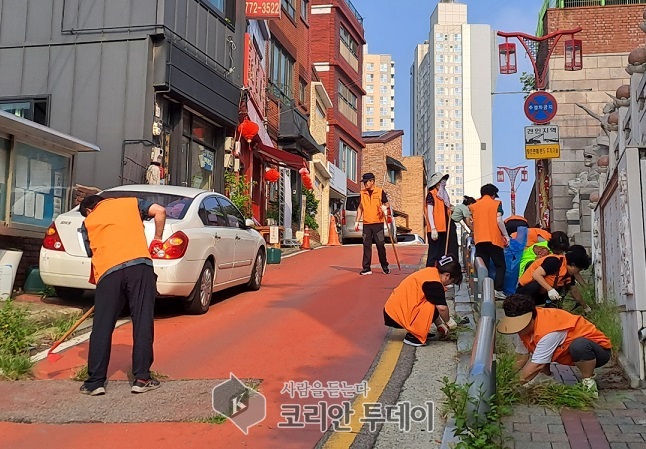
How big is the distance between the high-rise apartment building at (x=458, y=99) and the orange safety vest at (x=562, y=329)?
379 feet

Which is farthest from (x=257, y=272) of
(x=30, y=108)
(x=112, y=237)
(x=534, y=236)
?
(x=30, y=108)

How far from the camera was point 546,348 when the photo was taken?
5160 millimetres

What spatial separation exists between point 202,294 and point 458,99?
389 feet

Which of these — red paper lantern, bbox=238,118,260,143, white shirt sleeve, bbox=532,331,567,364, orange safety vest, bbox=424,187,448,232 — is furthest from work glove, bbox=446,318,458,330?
red paper lantern, bbox=238,118,260,143

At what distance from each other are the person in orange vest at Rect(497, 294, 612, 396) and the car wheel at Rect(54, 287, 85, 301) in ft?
18.1

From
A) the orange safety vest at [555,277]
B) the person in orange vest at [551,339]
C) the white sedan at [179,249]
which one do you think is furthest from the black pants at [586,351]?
the white sedan at [179,249]

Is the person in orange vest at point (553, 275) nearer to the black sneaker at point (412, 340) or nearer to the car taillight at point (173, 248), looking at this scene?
the black sneaker at point (412, 340)

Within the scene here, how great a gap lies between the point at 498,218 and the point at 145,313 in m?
5.40

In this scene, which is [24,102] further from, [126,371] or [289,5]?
[289,5]

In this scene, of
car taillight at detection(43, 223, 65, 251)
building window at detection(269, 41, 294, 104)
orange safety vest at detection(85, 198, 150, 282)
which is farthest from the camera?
building window at detection(269, 41, 294, 104)

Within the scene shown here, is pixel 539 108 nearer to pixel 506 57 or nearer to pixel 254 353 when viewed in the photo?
pixel 506 57

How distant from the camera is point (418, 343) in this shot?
6598 mm

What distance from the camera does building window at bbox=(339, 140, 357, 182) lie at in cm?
3794

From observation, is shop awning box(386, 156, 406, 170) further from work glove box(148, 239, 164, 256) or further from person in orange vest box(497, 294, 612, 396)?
person in orange vest box(497, 294, 612, 396)
